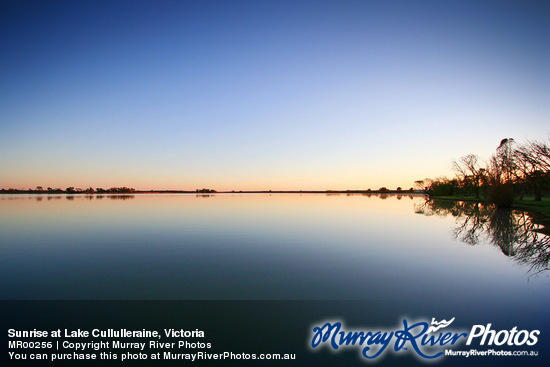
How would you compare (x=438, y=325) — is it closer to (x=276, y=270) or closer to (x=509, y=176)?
(x=276, y=270)

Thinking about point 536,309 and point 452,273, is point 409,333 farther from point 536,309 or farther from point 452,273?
point 452,273

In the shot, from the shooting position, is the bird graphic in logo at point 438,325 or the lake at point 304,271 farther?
the lake at point 304,271

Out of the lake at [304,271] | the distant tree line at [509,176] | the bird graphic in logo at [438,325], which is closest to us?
the bird graphic in logo at [438,325]

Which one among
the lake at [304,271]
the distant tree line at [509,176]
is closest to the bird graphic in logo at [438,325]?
the lake at [304,271]

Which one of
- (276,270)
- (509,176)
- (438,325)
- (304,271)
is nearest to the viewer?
(438,325)

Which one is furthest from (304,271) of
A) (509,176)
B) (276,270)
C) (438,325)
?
(509,176)

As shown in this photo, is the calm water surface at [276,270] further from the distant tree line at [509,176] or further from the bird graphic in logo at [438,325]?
the distant tree line at [509,176]

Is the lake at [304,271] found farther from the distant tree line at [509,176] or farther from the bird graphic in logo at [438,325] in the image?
the distant tree line at [509,176]

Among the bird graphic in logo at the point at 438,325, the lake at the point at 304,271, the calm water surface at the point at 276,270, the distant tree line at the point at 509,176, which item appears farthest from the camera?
the distant tree line at the point at 509,176

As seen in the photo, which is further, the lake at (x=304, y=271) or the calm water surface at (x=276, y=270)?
the calm water surface at (x=276, y=270)

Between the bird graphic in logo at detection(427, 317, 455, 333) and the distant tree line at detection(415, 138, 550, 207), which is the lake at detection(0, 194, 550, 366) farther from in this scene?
the distant tree line at detection(415, 138, 550, 207)

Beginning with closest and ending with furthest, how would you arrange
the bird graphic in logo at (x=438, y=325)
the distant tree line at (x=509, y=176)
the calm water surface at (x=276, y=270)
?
the bird graphic in logo at (x=438, y=325), the calm water surface at (x=276, y=270), the distant tree line at (x=509, y=176)

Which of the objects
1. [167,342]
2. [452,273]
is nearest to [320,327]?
→ [167,342]

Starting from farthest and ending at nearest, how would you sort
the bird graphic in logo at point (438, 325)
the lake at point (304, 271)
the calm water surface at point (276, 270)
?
the calm water surface at point (276, 270)
the lake at point (304, 271)
the bird graphic in logo at point (438, 325)
